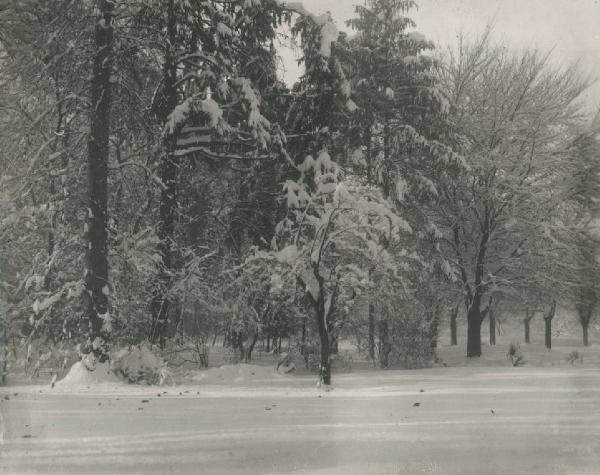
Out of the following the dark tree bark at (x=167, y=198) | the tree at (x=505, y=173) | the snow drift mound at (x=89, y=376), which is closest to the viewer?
the snow drift mound at (x=89, y=376)

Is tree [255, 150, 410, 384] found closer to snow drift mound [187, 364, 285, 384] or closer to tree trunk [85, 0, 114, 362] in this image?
snow drift mound [187, 364, 285, 384]

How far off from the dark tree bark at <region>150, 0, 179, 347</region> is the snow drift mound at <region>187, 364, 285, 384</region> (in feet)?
4.48

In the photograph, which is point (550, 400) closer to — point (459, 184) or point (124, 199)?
point (124, 199)

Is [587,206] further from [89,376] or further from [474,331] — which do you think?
[89,376]

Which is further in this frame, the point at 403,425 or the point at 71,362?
the point at 71,362

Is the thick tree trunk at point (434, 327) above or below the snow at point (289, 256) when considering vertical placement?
below

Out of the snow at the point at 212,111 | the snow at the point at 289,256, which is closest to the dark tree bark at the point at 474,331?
the snow at the point at 289,256

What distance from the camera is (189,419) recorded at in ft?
19.6

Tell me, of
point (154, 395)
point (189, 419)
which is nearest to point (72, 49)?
point (154, 395)

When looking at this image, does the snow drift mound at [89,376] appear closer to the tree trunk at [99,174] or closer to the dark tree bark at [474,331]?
the tree trunk at [99,174]

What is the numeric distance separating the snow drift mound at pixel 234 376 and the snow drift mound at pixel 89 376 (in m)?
1.69

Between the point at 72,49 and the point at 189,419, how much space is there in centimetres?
725

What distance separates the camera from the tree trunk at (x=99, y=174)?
9.80 meters

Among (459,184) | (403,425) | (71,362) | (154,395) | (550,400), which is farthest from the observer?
(459,184)
